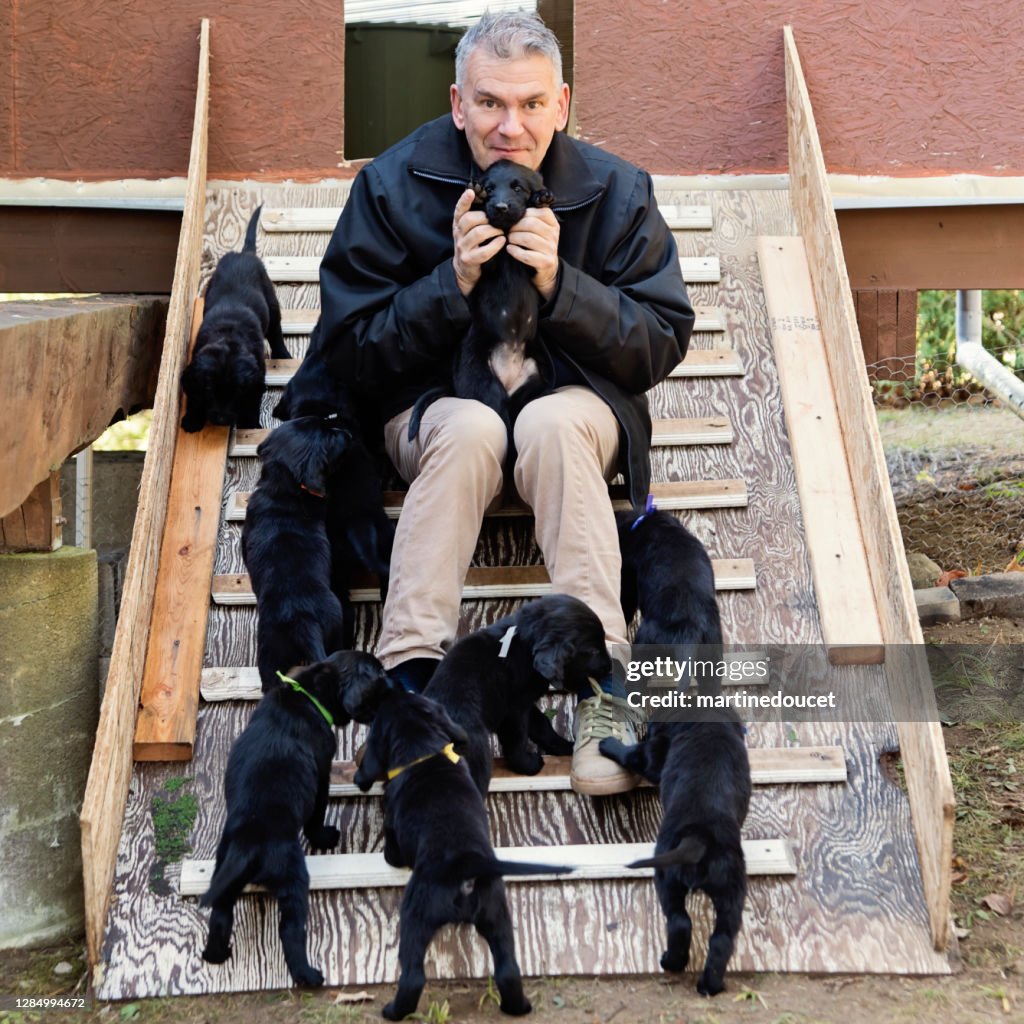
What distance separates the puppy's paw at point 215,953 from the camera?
9.30 ft

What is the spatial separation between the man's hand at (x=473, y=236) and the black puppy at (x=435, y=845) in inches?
47.8

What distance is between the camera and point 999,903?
3223mm

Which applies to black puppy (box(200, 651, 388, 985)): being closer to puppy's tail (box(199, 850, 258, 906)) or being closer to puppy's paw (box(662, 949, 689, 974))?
puppy's tail (box(199, 850, 258, 906))

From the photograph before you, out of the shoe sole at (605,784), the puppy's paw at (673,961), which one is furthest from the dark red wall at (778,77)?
the puppy's paw at (673,961)

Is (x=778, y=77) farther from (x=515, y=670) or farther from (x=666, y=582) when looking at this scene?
(x=515, y=670)

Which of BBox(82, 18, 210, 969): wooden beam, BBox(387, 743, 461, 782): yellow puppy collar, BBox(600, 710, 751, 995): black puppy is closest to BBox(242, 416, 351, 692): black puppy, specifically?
BBox(82, 18, 210, 969): wooden beam

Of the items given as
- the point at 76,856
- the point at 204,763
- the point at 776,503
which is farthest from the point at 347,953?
the point at 776,503

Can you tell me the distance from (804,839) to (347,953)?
3.79 feet

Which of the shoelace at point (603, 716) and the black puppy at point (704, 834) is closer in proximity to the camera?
the black puppy at point (704, 834)

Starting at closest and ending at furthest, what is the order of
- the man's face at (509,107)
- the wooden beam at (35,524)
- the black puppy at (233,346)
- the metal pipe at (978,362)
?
the man's face at (509,107)
the wooden beam at (35,524)
the black puppy at (233,346)
the metal pipe at (978,362)

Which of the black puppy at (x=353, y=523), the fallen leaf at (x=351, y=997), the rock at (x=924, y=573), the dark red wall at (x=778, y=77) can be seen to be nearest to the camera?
the fallen leaf at (x=351, y=997)

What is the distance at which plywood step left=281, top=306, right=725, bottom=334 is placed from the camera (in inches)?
187

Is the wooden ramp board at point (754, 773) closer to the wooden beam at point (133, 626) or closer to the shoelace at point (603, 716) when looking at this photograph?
the shoelace at point (603, 716)

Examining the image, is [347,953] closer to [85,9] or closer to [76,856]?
[76,856]
